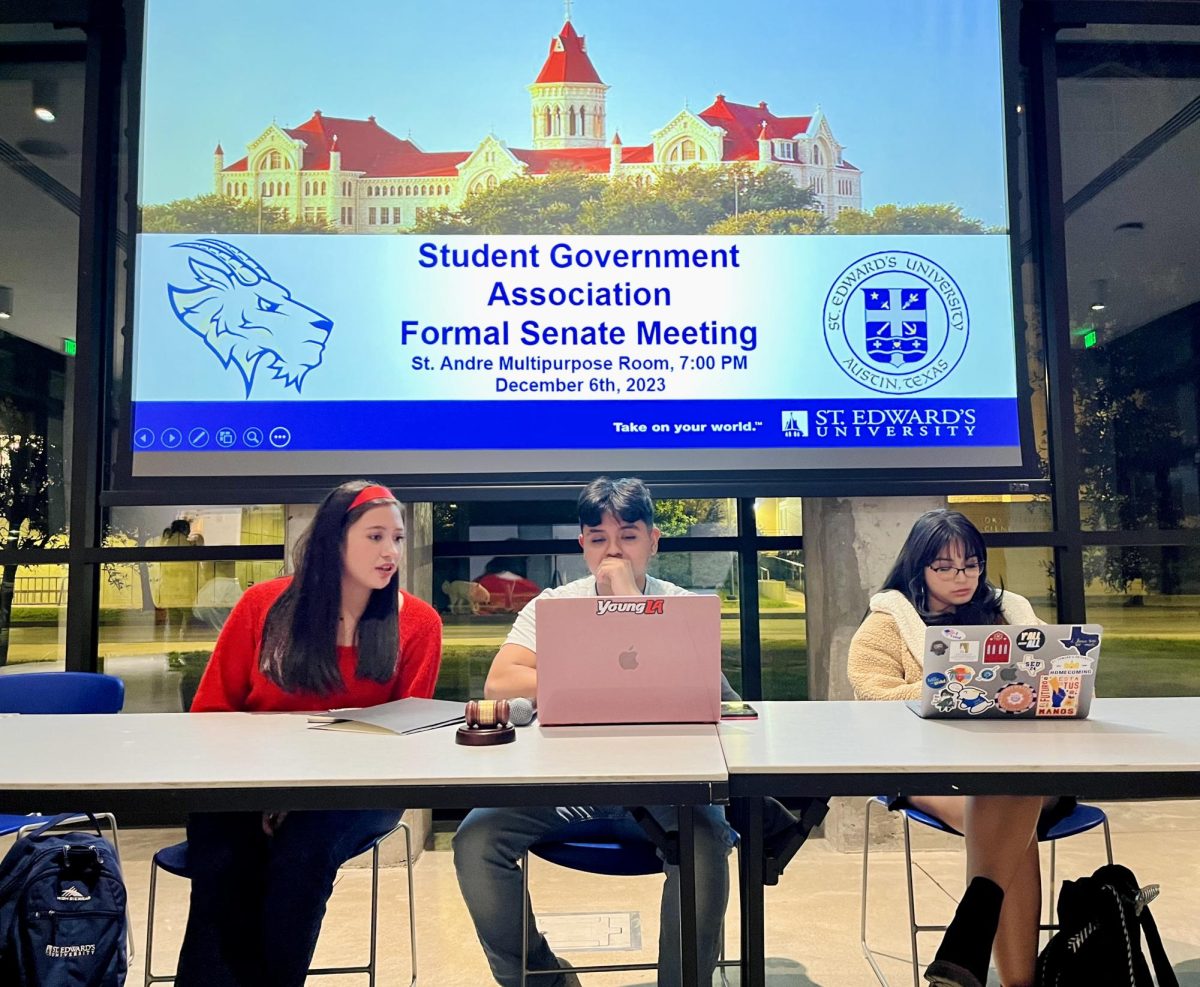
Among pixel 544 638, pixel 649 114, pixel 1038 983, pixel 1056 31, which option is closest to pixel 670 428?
pixel 649 114

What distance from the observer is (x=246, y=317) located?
3.49m

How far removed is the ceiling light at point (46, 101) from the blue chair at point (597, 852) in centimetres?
379

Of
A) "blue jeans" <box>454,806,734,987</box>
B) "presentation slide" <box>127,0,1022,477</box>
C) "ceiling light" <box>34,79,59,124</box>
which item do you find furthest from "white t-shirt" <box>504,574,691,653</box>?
"ceiling light" <box>34,79,59,124</box>

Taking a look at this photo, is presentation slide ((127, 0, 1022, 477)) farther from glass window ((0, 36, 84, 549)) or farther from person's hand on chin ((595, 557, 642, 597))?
person's hand on chin ((595, 557, 642, 597))

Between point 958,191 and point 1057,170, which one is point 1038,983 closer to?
point 958,191

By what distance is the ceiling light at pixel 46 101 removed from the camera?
12.9ft

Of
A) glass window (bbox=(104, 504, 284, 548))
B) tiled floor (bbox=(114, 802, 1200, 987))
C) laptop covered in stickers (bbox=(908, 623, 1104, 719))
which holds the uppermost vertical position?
glass window (bbox=(104, 504, 284, 548))

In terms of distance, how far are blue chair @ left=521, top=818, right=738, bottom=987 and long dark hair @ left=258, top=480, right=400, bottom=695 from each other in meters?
0.55

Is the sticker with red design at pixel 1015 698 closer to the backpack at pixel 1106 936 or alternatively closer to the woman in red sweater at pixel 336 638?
the backpack at pixel 1106 936

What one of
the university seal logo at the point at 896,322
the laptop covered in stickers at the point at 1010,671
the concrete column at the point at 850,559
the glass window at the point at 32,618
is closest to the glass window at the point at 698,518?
the concrete column at the point at 850,559

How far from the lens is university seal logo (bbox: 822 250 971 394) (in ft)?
11.7

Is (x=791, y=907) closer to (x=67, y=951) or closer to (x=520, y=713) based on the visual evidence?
(x=520, y=713)

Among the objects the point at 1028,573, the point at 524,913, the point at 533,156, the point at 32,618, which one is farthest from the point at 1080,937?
the point at 32,618

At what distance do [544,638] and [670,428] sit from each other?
1.87 meters
